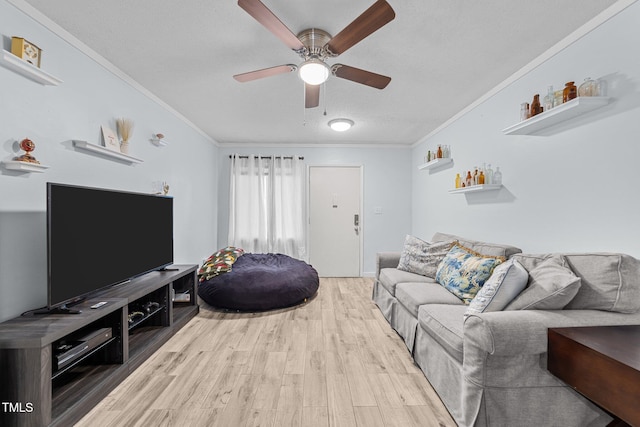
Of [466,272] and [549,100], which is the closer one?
[549,100]

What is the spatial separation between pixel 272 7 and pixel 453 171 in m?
2.96

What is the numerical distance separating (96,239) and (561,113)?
328 cm

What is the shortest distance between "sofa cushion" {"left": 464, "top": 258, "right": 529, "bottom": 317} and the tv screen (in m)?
2.42

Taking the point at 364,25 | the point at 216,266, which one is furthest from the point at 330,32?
the point at 216,266

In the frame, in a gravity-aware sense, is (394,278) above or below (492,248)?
below

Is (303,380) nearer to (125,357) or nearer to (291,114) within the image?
(125,357)

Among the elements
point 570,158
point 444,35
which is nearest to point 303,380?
point 570,158

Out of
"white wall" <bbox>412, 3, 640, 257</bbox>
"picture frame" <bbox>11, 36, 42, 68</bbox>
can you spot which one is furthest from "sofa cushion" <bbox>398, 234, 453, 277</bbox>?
"picture frame" <bbox>11, 36, 42, 68</bbox>

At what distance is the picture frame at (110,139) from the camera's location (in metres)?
2.42

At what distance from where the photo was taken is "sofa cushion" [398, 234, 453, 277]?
123 inches

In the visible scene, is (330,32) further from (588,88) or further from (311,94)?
(588,88)

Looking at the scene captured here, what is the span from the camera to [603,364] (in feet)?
3.87

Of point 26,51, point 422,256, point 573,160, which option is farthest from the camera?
point 422,256

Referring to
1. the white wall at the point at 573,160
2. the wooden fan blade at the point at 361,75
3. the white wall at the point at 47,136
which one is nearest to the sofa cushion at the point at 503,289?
the white wall at the point at 573,160
